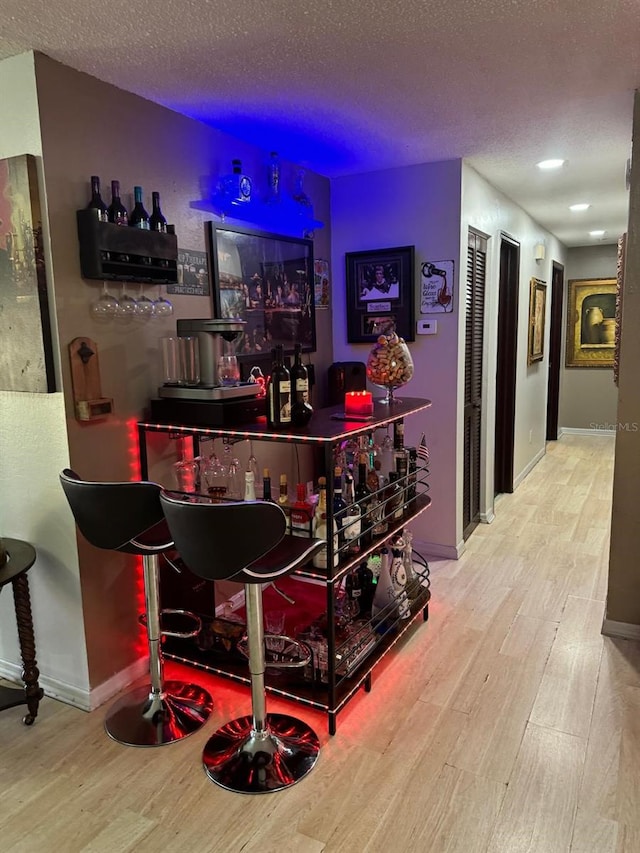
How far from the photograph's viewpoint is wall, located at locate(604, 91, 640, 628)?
8.23ft

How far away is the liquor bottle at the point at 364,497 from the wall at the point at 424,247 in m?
1.37

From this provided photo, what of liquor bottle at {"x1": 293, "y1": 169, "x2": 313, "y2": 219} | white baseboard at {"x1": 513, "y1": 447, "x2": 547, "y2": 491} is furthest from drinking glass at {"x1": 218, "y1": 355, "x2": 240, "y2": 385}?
white baseboard at {"x1": 513, "y1": 447, "x2": 547, "y2": 491}

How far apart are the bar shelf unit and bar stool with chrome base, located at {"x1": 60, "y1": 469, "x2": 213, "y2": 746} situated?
0.16 m

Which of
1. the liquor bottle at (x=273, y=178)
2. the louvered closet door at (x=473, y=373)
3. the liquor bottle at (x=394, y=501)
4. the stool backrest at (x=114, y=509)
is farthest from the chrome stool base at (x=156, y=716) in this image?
the liquor bottle at (x=273, y=178)

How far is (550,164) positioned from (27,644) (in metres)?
3.65

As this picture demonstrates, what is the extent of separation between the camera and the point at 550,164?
3.48 meters

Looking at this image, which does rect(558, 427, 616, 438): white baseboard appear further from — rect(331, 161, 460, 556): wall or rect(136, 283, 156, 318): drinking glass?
rect(136, 283, 156, 318): drinking glass

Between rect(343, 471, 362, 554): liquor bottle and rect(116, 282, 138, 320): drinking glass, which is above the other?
rect(116, 282, 138, 320): drinking glass

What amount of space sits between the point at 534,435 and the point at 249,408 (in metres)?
4.37

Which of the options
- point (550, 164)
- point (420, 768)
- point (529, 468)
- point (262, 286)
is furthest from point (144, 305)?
point (529, 468)

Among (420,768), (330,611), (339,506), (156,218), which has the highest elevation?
(156,218)

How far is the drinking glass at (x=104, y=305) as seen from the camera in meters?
2.21

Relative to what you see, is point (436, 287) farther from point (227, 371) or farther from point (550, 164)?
point (227, 371)

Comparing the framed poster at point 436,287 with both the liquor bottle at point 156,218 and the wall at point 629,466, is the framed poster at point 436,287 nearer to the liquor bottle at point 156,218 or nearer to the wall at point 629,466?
the wall at point 629,466
